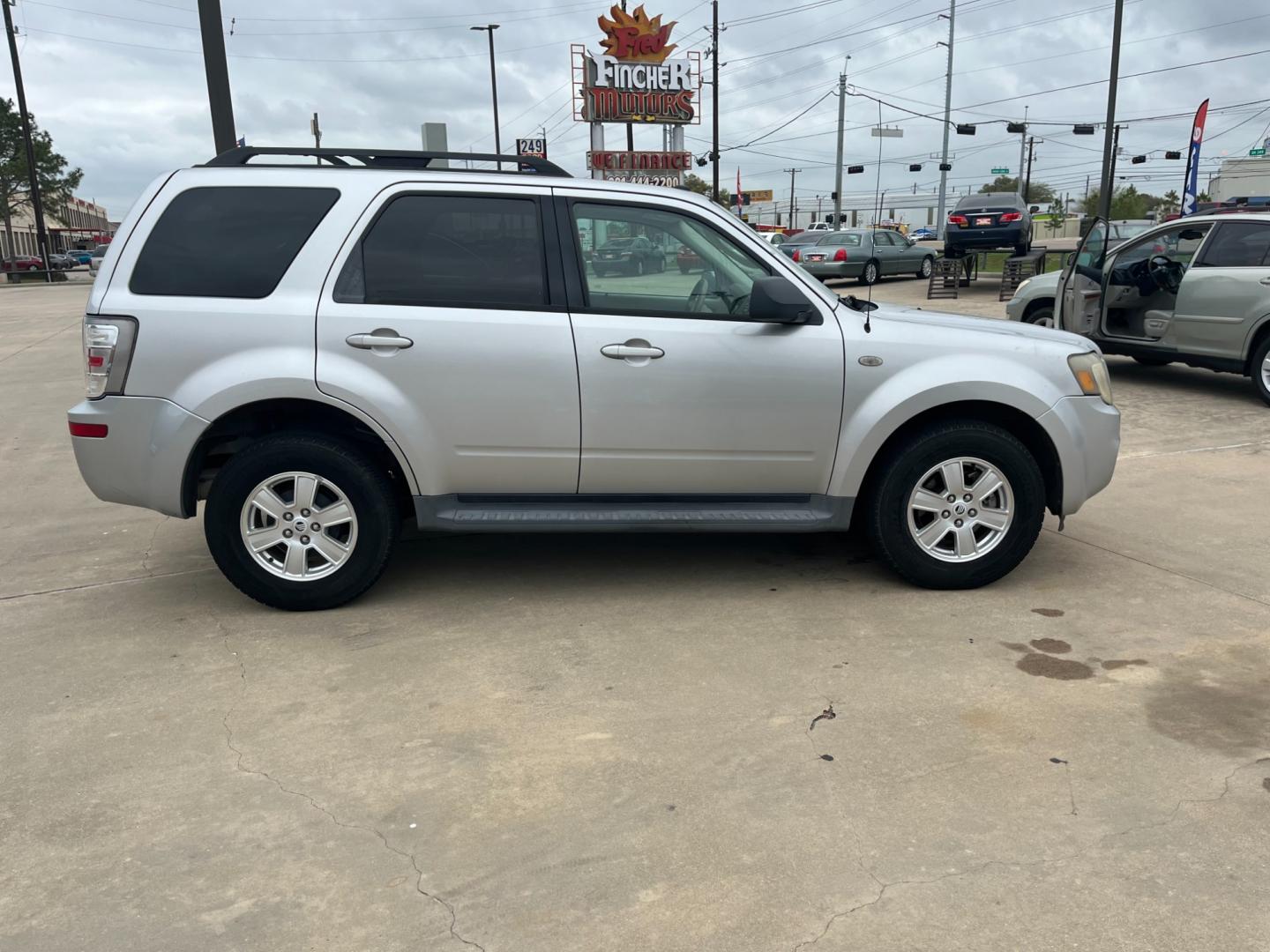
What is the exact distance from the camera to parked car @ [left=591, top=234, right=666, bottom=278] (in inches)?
172

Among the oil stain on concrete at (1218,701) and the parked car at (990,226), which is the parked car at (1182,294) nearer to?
the oil stain on concrete at (1218,701)

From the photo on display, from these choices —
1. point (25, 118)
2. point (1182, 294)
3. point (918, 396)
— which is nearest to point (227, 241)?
point (918, 396)

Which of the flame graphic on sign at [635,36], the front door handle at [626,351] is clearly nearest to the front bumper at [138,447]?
the front door handle at [626,351]

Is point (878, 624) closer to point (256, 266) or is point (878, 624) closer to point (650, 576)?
point (650, 576)

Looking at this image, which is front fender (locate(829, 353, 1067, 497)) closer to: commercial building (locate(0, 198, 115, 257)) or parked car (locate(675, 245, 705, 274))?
parked car (locate(675, 245, 705, 274))

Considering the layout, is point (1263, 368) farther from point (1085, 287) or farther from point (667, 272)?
point (667, 272)

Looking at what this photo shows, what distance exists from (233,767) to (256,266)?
84.4 inches

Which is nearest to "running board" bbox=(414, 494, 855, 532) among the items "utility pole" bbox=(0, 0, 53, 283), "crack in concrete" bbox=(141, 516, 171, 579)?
"crack in concrete" bbox=(141, 516, 171, 579)

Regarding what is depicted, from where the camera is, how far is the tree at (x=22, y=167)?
49.4m

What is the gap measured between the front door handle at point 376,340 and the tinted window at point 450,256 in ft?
0.49

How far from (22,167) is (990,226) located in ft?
166

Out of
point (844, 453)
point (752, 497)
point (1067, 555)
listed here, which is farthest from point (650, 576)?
point (1067, 555)

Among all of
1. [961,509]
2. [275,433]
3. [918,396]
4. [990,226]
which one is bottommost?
[961,509]

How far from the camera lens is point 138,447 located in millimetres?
4180
